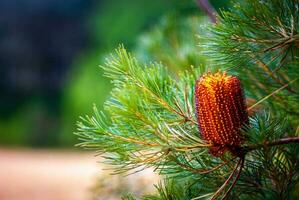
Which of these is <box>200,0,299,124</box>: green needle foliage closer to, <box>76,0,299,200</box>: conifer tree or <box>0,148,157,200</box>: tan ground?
<box>76,0,299,200</box>: conifer tree

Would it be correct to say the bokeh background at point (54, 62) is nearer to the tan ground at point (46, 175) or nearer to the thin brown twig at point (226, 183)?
the tan ground at point (46, 175)

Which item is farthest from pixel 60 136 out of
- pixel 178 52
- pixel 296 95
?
pixel 296 95

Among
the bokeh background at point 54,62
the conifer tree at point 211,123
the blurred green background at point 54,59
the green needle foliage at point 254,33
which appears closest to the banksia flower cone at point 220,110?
the conifer tree at point 211,123

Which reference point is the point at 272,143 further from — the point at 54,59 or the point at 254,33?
the point at 54,59

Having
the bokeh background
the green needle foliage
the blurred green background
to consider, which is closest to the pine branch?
the green needle foliage

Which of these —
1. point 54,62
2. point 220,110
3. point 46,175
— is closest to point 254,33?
point 220,110

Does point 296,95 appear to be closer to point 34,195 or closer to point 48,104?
point 34,195
